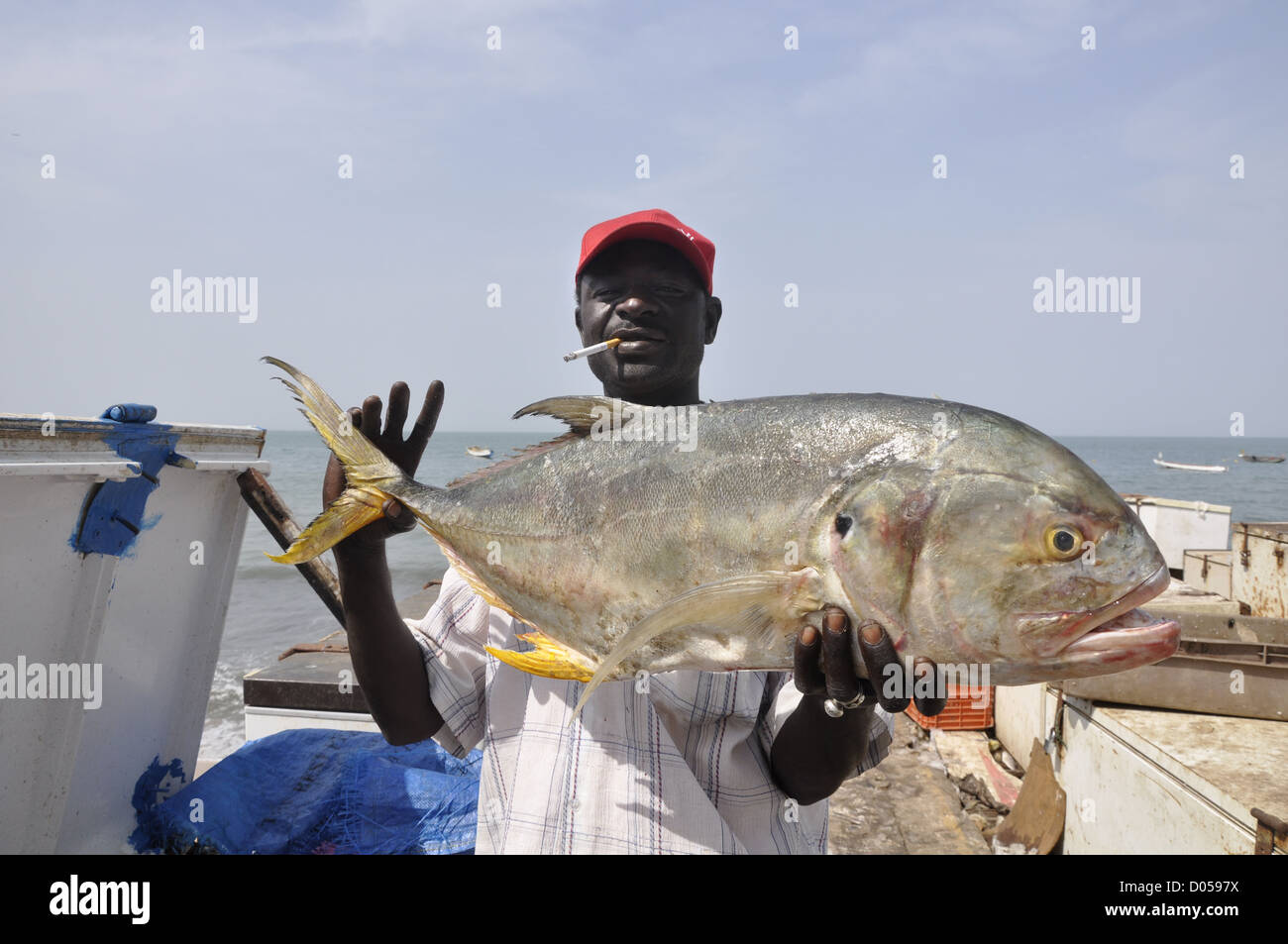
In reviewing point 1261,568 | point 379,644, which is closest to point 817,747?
point 379,644

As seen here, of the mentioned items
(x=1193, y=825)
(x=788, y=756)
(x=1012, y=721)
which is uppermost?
(x=788, y=756)

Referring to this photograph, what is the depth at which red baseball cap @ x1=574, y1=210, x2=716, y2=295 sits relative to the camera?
7.61 feet

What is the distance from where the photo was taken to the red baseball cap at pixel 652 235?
2.32 m

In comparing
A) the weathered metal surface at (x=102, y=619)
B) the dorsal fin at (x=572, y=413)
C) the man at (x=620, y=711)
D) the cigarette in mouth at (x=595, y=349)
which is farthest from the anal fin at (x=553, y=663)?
the weathered metal surface at (x=102, y=619)

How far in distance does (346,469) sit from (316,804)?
2371 millimetres

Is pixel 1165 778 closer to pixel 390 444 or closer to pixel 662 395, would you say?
pixel 662 395

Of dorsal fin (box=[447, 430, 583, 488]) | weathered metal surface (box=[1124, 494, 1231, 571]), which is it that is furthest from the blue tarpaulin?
weathered metal surface (box=[1124, 494, 1231, 571])

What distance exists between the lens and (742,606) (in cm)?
145

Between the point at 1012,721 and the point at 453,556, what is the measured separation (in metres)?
5.13

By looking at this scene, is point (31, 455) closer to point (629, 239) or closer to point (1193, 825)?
point (629, 239)

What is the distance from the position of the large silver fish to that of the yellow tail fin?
1.25ft

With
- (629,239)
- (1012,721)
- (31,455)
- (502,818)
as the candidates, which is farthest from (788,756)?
(1012,721)

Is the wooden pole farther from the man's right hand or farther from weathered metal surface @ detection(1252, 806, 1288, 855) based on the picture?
weathered metal surface @ detection(1252, 806, 1288, 855)
